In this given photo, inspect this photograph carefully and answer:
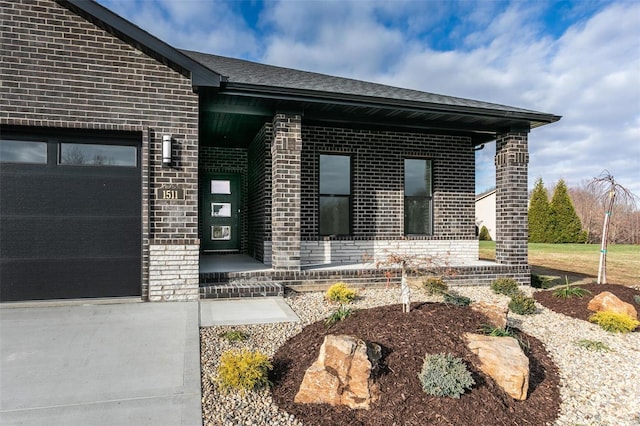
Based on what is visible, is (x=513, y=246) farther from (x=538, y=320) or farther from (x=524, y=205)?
(x=538, y=320)

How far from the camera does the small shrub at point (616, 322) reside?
4.91 m

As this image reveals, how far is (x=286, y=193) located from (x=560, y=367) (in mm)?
4606

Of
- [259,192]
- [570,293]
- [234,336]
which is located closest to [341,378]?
[234,336]

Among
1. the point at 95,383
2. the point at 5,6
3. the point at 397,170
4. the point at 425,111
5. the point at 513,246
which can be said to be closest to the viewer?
the point at 95,383

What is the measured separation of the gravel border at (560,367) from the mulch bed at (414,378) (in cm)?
13

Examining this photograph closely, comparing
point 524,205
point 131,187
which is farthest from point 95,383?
point 524,205

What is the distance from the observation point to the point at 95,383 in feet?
10.5

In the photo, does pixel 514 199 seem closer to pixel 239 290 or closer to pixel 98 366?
pixel 239 290

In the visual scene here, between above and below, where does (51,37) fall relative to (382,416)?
above

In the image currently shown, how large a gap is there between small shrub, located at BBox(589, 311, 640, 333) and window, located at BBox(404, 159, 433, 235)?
4.24 m

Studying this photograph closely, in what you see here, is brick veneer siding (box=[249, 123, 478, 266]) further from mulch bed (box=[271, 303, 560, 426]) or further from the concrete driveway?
mulch bed (box=[271, 303, 560, 426])

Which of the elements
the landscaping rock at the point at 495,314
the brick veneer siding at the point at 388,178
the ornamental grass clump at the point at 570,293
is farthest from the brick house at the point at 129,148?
the landscaping rock at the point at 495,314

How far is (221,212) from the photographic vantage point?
1030 centimetres

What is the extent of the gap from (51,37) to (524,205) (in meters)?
8.95
